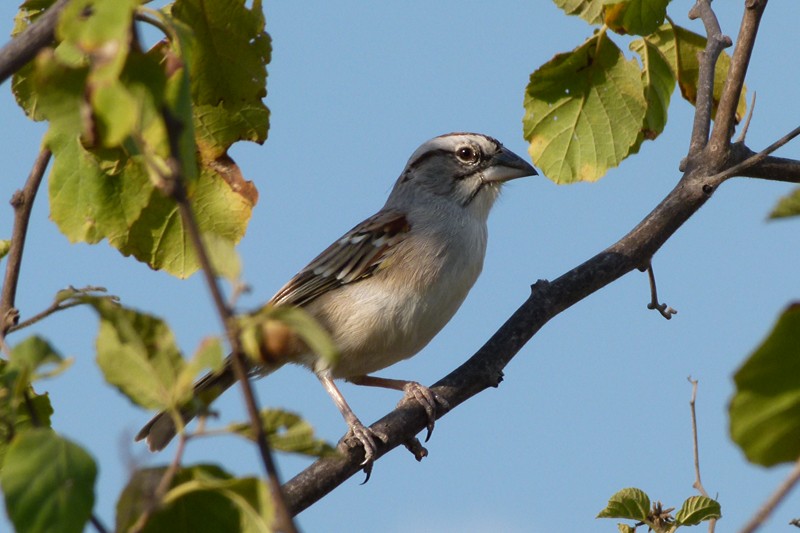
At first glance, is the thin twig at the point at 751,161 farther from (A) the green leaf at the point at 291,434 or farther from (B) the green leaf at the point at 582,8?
(A) the green leaf at the point at 291,434

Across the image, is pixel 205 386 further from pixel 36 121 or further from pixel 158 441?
pixel 36 121

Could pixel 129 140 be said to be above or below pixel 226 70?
below

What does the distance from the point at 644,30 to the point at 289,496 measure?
7.04 ft

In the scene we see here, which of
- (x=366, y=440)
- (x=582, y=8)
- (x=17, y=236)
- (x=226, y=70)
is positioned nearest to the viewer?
(x=17, y=236)

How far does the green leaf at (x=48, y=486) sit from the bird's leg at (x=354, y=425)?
2.78 meters

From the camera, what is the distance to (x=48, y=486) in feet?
4.91

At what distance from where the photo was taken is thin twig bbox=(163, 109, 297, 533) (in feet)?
3.89

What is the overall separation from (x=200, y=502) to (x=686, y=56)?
3.63m

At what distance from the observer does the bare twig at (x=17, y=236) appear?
2420 millimetres

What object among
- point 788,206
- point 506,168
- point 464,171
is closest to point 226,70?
point 788,206

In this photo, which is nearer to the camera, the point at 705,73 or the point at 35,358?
the point at 35,358

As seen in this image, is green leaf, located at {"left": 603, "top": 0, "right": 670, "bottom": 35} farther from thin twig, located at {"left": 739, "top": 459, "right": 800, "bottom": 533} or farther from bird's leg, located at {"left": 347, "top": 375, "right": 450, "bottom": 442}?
thin twig, located at {"left": 739, "top": 459, "right": 800, "bottom": 533}

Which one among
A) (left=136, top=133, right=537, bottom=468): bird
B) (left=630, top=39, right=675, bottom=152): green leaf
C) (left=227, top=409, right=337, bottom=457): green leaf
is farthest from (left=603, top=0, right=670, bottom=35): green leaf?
(left=227, top=409, right=337, bottom=457): green leaf

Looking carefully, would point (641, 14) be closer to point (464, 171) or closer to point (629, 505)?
point (629, 505)
